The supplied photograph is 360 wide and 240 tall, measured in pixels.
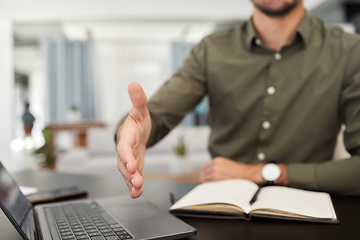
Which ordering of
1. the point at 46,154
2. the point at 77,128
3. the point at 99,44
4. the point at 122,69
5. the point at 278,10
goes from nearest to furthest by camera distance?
the point at 278,10
the point at 46,154
the point at 77,128
the point at 99,44
the point at 122,69

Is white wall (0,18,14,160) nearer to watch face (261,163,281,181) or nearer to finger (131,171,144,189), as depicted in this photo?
watch face (261,163,281,181)

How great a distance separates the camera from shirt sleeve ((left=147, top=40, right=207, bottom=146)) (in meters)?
1.07

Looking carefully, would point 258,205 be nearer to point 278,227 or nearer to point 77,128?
point 278,227

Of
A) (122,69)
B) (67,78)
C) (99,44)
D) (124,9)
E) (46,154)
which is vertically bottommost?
(46,154)

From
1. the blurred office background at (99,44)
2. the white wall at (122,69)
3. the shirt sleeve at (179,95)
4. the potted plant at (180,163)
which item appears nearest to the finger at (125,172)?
the shirt sleeve at (179,95)

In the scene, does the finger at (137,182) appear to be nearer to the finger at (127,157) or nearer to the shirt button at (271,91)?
the finger at (127,157)

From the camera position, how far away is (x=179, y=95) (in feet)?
3.73

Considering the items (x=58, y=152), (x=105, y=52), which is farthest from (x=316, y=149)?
(x=105, y=52)

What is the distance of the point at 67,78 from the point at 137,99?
6.29m

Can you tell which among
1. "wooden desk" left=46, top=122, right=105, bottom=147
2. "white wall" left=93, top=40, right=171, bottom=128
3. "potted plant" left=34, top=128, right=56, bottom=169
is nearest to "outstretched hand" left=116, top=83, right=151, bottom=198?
"potted plant" left=34, top=128, right=56, bottom=169

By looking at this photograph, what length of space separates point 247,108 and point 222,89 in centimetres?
11

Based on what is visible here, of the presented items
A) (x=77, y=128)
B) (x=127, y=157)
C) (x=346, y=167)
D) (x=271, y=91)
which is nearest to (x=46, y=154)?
(x=77, y=128)

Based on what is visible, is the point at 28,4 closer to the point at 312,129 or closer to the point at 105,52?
the point at 105,52

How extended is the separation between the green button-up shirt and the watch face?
259 millimetres
